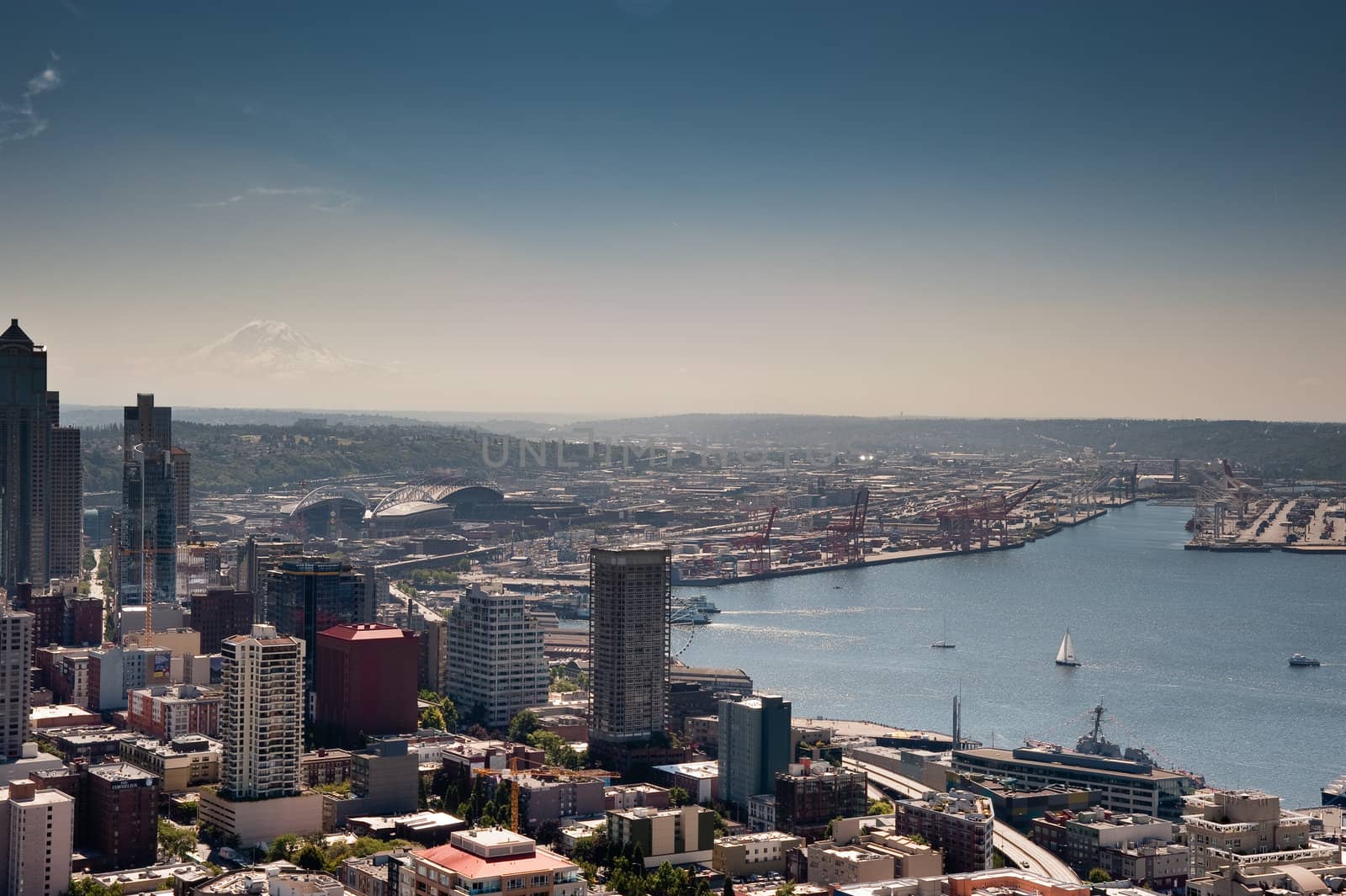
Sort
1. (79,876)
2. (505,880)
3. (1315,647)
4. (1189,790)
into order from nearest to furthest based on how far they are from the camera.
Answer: (505,880)
(79,876)
(1189,790)
(1315,647)

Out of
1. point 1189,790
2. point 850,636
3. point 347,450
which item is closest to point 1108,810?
point 1189,790

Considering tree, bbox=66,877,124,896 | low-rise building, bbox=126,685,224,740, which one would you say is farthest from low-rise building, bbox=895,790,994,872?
low-rise building, bbox=126,685,224,740

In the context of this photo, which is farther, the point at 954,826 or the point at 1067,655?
the point at 1067,655

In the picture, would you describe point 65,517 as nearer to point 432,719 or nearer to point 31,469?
point 31,469

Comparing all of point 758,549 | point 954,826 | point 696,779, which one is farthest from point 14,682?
point 758,549

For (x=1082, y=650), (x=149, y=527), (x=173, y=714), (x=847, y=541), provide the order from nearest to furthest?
1. (x=173, y=714)
2. (x=1082, y=650)
3. (x=149, y=527)
4. (x=847, y=541)

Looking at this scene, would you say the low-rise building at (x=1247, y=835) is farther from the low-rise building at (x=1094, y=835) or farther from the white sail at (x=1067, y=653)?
the white sail at (x=1067, y=653)

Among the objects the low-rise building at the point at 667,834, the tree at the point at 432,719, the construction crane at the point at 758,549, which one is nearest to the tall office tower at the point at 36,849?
the low-rise building at the point at 667,834

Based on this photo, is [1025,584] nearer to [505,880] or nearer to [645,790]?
[645,790]
